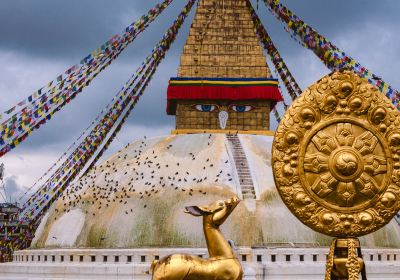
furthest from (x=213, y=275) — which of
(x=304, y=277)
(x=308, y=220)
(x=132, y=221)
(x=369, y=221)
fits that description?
(x=132, y=221)

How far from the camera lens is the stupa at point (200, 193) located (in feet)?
44.1

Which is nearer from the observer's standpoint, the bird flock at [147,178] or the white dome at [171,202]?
the white dome at [171,202]

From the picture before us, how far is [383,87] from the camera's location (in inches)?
550

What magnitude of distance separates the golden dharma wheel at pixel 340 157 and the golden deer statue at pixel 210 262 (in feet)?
2.25

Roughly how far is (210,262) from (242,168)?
9621mm

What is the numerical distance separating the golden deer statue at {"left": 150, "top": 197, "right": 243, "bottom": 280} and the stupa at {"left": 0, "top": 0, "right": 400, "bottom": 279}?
25.3ft

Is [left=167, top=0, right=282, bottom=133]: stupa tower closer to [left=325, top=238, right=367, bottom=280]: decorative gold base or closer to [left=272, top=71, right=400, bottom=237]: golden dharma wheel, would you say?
[left=272, top=71, right=400, bottom=237]: golden dharma wheel

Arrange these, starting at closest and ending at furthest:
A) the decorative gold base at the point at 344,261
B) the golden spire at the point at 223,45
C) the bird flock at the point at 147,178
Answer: the decorative gold base at the point at 344,261 → the bird flock at the point at 147,178 → the golden spire at the point at 223,45

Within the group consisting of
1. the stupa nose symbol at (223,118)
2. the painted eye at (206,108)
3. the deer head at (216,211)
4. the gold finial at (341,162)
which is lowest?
the deer head at (216,211)

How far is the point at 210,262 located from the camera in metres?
5.32

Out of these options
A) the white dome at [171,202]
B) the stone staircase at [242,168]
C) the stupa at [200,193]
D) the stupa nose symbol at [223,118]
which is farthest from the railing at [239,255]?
the stupa nose symbol at [223,118]

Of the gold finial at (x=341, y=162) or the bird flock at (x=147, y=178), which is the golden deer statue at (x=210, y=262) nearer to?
the gold finial at (x=341, y=162)

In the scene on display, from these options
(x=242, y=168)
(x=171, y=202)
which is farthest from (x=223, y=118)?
(x=171, y=202)

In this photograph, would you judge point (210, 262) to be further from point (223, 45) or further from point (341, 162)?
point (223, 45)
